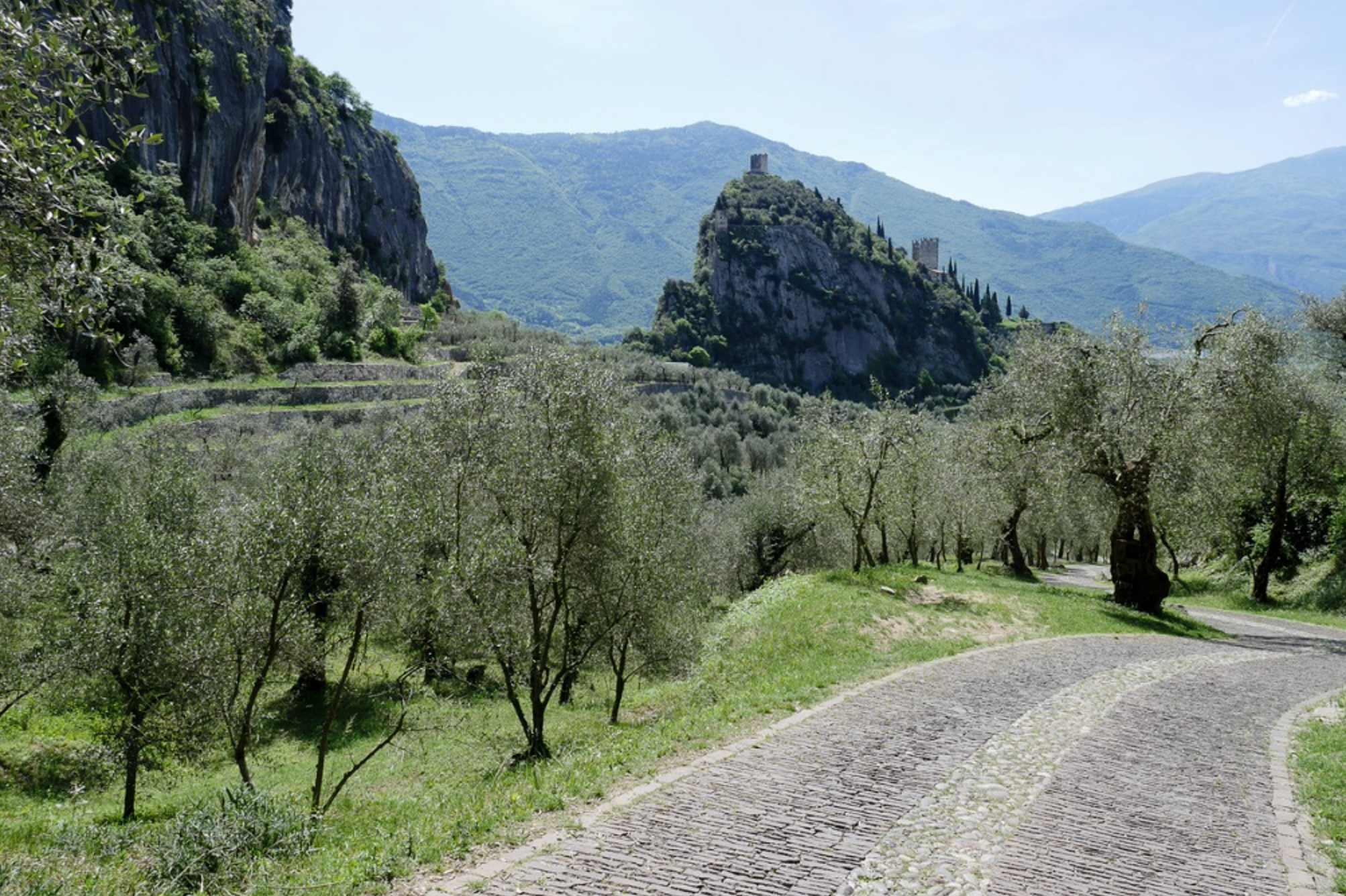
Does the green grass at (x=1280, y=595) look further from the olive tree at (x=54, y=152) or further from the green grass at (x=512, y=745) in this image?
the olive tree at (x=54, y=152)

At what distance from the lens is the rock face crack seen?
8.49 metres

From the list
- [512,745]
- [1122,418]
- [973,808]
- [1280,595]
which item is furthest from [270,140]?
[973,808]

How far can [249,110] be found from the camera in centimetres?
10744

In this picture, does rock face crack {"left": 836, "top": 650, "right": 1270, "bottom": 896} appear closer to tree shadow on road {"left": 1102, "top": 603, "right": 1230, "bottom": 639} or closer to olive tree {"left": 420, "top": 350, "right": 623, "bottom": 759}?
olive tree {"left": 420, "top": 350, "right": 623, "bottom": 759}

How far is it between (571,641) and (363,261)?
13546 centimetres

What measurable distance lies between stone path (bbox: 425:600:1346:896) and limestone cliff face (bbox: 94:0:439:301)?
270ft

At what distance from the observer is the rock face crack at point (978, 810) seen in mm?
8492

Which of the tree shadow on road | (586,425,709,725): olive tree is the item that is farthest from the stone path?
the tree shadow on road

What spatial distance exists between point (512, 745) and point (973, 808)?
1713cm

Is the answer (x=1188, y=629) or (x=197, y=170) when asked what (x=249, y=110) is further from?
(x=1188, y=629)

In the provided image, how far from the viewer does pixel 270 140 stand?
12219 centimetres

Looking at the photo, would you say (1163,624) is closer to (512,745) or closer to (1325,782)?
(1325,782)

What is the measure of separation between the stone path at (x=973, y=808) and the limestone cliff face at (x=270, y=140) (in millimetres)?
82366

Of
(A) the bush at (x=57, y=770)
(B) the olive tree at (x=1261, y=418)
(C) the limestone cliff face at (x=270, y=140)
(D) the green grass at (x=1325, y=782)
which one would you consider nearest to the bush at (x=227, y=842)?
(D) the green grass at (x=1325, y=782)
